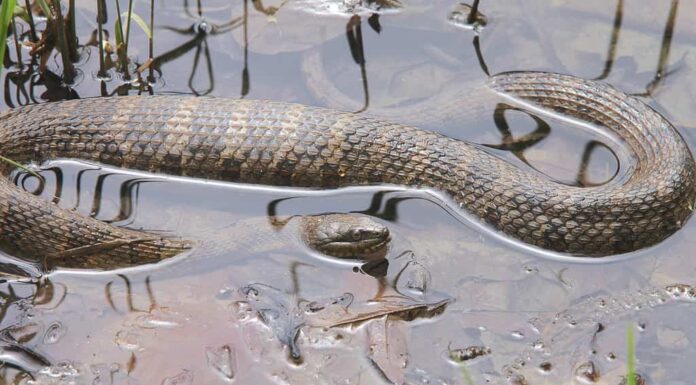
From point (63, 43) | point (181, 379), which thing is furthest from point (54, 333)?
point (63, 43)

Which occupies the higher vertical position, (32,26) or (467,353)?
(32,26)

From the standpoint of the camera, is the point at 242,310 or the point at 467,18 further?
the point at 467,18

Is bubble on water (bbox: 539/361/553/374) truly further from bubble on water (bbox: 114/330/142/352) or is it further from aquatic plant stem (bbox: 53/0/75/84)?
aquatic plant stem (bbox: 53/0/75/84)

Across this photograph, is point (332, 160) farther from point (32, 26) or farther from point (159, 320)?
point (32, 26)

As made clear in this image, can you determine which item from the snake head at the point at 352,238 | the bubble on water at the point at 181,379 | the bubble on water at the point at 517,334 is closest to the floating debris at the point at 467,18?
the snake head at the point at 352,238

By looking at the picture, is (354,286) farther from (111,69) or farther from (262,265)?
(111,69)

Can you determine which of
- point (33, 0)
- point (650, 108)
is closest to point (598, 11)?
point (650, 108)
